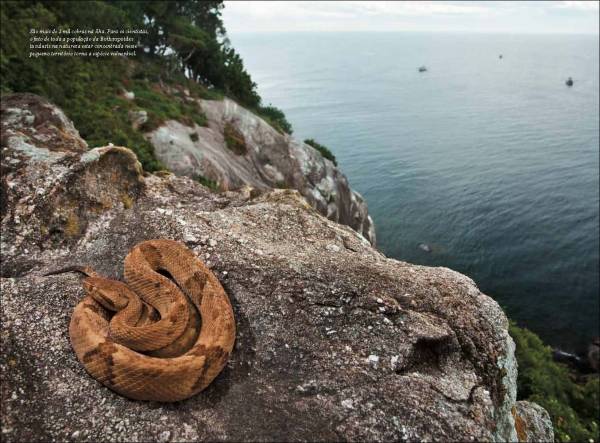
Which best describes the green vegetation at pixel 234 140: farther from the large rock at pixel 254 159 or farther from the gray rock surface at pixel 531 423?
the gray rock surface at pixel 531 423

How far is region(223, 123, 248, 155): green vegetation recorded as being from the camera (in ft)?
139

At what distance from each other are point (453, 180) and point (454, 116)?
181ft

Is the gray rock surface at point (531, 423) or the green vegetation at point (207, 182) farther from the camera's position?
the green vegetation at point (207, 182)

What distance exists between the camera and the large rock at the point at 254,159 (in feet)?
108

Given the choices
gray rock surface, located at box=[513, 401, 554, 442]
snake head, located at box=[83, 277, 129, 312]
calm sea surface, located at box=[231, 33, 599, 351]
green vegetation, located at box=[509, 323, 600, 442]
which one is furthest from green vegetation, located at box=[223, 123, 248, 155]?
gray rock surface, located at box=[513, 401, 554, 442]

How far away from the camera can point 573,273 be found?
51.4 metres

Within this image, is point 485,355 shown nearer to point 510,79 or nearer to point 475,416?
point 475,416

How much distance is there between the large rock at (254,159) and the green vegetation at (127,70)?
7.01 feet

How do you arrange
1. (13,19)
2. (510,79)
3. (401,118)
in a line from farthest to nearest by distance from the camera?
(510,79)
(401,118)
(13,19)

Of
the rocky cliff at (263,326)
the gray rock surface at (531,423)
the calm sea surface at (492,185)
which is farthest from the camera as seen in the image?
the calm sea surface at (492,185)

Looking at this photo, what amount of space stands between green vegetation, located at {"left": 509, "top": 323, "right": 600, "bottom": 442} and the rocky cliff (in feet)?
59.2

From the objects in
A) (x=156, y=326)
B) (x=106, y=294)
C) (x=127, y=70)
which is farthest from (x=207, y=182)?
(x=127, y=70)

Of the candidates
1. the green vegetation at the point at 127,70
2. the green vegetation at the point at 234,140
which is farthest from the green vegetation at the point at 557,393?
the green vegetation at the point at 234,140

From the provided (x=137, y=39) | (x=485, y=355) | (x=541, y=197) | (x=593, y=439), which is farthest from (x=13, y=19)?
(x=541, y=197)
